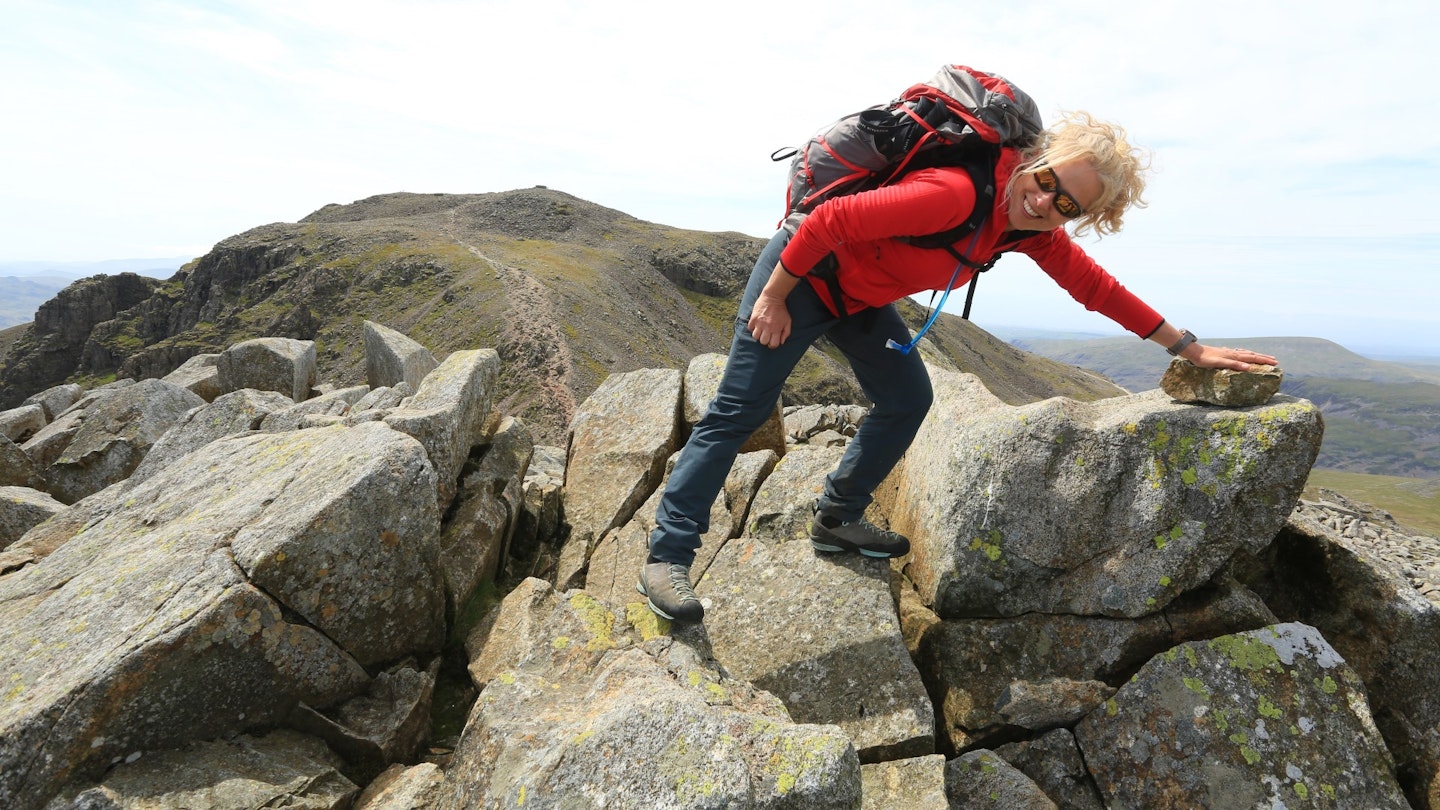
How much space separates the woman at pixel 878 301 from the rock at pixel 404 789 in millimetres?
2444

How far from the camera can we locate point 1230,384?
755cm

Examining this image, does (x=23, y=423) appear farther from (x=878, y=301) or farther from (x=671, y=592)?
(x=878, y=301)

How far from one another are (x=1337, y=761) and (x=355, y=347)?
132431mm

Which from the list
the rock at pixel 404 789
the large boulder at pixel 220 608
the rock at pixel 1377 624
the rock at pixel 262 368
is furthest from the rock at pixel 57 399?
the rock at pixel 1377 624

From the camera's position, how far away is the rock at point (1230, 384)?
7.50 meters

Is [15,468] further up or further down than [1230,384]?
further down

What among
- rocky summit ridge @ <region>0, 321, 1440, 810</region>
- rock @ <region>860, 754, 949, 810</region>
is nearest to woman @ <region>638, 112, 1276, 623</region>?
rocky summit ridge @ <region>0, 321, 1440, 810</region>

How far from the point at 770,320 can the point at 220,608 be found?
18.8 ft

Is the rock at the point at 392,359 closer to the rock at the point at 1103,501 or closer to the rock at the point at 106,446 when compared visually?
the rock at the point at 106,446

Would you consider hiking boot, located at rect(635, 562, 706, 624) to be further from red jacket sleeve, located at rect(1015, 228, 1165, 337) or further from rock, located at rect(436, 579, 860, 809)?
red jacket sleeve, located at rect(1015, 228, 1165, 337)

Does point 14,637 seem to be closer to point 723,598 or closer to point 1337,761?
point 723,598

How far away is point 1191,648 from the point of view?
7.22 m

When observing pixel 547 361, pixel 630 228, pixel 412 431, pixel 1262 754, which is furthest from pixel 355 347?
pixel 1262 754

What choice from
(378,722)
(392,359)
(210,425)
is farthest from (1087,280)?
(392,359)
